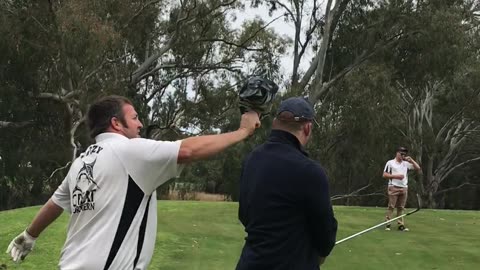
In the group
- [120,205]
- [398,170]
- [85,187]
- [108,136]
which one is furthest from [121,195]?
[398,170]

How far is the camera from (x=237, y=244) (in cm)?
1093

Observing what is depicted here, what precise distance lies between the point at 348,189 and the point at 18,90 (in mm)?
19565

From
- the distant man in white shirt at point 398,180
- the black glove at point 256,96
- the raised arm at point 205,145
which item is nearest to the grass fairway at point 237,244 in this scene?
the distant man in white shirt at point 398,180

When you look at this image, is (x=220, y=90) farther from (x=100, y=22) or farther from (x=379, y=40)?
A: (x=100, y=22)

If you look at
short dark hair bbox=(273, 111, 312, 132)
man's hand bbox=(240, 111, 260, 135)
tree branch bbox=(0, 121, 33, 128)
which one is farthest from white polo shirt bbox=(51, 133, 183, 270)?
tree branch bbox=(0, 121, 33, 128)

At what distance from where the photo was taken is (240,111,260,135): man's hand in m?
3.01

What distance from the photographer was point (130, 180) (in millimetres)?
2785

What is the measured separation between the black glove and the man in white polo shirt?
0.76ft

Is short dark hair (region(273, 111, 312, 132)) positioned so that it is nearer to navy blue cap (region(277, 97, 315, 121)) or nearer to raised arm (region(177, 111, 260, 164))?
navy blue cap (region(277, 97, 315, 121))

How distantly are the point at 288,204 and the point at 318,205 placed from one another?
0.16m

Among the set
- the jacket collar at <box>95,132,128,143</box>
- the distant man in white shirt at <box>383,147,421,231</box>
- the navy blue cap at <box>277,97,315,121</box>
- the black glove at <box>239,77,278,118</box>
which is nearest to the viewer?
Answer: the jacket collar at <box>95,132,128,143</box>

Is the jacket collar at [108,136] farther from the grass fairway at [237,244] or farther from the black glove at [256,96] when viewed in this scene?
the grass fairway at [237,244]

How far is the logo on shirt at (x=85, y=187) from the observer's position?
2840mm

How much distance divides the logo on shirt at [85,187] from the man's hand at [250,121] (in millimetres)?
681
